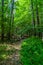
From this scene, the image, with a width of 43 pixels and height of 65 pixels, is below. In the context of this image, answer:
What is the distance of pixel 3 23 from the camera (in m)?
18.1

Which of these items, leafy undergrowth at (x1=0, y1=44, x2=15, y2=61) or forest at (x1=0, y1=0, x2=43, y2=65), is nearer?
leafy undergrowth at (x1=0, y1=44, x2=15, y2=61)

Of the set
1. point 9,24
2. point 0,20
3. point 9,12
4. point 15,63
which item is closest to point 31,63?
point 15,63

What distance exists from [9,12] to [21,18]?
3792 mm

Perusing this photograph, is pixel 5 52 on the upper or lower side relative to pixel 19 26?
lower

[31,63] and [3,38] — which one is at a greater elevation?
[31,63]

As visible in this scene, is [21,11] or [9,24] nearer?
[9,24]

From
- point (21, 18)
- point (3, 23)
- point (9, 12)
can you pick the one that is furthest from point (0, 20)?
point (21, 18)

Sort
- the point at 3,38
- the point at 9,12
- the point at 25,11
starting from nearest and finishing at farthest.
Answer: the point at 3,38 → the point at 9,12 → the point at 25,11

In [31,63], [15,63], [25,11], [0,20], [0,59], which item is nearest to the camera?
[31,63]

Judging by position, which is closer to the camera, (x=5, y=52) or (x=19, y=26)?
(x=5, y=52)

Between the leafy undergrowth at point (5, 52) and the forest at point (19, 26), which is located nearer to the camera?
the leafy undergrowth at point (5, 52)

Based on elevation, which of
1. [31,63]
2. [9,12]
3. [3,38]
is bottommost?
[3,38]

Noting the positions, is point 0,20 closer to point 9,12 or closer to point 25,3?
point 9,12

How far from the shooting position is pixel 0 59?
10141 millimetres
